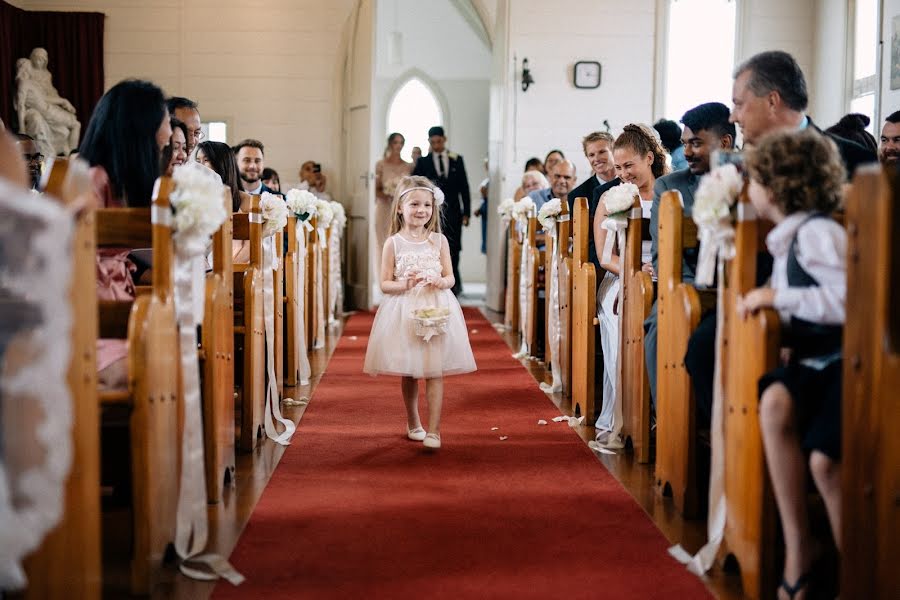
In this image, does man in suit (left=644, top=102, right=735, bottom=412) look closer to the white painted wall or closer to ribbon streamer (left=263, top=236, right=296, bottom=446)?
ribbon streamer (left=263, top=236, right=296, bottom=446)

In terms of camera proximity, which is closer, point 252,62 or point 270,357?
point 270,357

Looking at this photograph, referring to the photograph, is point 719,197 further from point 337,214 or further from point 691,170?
point 337,214

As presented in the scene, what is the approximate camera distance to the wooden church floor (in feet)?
9.02

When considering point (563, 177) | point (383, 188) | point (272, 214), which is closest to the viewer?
point (272, 214)

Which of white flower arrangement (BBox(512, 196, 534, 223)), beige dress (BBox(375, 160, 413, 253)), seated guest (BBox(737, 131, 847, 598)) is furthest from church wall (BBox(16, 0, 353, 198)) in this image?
seated guest (BBox(737, 131, 847, 598))

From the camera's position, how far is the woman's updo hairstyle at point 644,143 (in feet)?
16.8

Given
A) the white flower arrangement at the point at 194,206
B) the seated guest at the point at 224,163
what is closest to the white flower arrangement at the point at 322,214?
the seated guest at the point at 224,163

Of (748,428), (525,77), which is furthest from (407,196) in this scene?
(525,77)

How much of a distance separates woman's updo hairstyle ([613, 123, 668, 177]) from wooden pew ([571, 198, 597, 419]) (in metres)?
0.37

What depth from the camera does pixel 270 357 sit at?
15.4ft

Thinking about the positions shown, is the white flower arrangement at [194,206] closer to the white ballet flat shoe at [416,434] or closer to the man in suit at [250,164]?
the white ballet flat shoe at [416,434]

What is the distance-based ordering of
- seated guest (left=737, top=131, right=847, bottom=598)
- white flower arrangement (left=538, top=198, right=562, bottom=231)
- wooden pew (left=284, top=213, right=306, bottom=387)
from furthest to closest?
white flower arrangement (left=538, top=198, right=562, bottom=231) < wooden pew (left=284, top=213, right=306, bottom=387) < seated guest (left=737, top=131, right=847, bottom=598)

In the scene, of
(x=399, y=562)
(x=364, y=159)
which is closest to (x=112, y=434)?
(x=399, y=562)

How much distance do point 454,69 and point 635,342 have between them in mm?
12684
